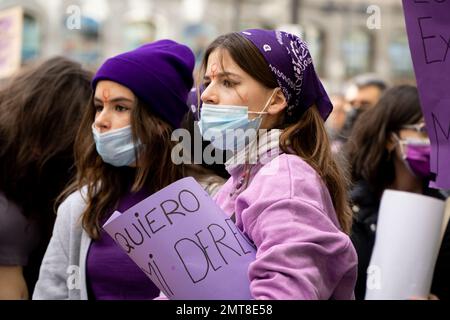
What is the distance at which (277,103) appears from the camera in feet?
7.69

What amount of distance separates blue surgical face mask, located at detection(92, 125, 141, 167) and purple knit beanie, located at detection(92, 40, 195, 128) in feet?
0.49

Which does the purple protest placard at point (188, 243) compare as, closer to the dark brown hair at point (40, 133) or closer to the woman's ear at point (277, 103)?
the woman's ear at point (277, 103)

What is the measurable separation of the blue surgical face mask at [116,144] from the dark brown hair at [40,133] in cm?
53

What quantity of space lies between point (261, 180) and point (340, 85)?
3494 cm

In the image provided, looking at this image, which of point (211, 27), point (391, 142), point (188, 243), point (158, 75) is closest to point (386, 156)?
point (391, 142)

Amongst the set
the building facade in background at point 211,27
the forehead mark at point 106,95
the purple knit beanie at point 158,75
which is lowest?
the building facade in background at point 211,27

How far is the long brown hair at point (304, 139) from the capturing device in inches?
89.2

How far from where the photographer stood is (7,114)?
11.5 ft

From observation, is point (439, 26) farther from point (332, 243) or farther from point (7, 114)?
point (7, 114)

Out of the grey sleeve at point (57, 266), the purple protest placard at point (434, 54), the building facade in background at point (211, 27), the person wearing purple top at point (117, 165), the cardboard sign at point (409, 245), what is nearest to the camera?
the purple protest placard at point (434, 54)

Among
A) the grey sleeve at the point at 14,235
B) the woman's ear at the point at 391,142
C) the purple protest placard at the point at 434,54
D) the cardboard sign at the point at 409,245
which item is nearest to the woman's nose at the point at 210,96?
the purple protest placard at the point at 434,54

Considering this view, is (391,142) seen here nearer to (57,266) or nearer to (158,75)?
(158,75)

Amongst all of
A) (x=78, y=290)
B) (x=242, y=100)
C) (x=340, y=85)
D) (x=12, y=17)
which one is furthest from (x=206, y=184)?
(x=340, y=85)

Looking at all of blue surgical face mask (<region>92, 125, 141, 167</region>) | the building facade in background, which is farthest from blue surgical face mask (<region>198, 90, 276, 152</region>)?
the building facade in background
